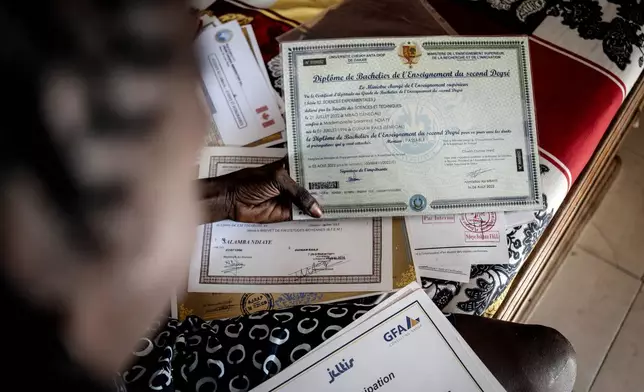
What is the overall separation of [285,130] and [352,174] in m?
0.11

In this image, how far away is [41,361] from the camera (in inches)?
6.9

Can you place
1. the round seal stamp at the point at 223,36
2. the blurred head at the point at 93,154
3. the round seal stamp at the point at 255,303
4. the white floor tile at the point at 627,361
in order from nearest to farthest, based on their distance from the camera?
the blurred head at the point at 93,154, the round seal stamp at the point at 255,303, the round seal stamp at the point at 223,36, the white floor tile at the point at 627,361

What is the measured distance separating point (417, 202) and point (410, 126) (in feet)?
0.32

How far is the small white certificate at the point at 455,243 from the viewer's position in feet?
2.29

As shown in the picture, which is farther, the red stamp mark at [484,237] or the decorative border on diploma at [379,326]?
the red stamp mark at [484,237]

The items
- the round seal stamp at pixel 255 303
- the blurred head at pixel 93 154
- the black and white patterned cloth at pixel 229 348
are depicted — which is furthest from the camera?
the round seal stamp at pixel 255 303

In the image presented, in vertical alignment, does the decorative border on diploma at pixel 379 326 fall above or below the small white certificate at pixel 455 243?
below

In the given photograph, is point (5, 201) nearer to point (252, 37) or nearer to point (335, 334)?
point (335, 334)

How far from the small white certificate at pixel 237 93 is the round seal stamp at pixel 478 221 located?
266 millimetres

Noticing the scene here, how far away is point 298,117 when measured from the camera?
741 mm

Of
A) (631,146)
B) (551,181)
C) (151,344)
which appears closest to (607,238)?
(631,146)
